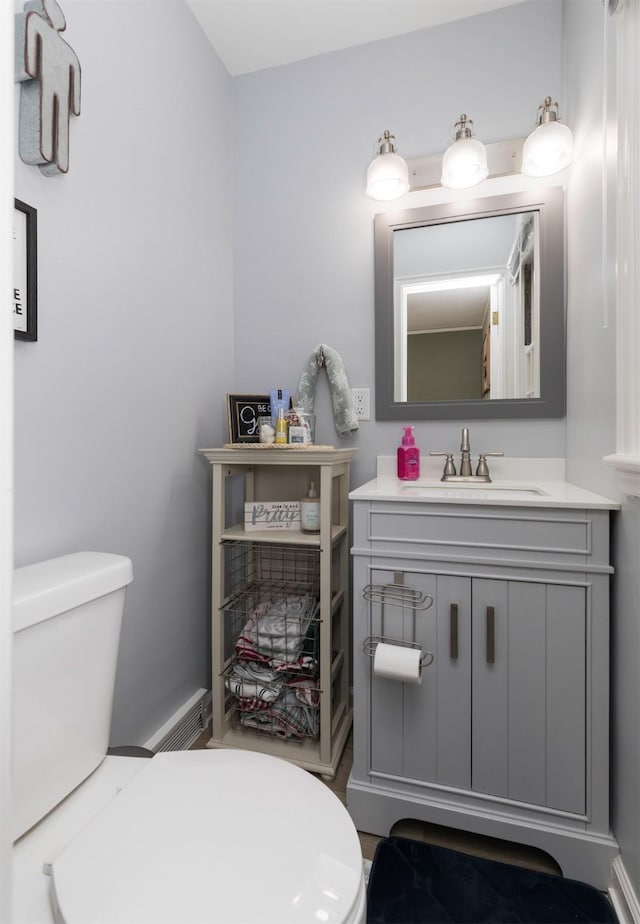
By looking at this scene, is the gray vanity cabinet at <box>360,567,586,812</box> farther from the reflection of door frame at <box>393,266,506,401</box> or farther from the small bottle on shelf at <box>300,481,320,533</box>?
the reflection of door frame at <box>393,266,506,401</box>

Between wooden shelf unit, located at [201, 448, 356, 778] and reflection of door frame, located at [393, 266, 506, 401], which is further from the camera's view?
reflection of door frame, located at [393, 266, 506, 401]

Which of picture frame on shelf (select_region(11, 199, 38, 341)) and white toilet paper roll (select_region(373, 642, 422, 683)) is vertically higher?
picture frame on shelf (select_region(11, 199, 38, 341))

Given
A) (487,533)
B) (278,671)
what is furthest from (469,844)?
(487,533)

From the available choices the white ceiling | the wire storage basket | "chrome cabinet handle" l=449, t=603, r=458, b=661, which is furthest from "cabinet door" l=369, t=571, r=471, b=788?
the white ceiling

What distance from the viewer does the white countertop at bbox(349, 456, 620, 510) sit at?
1137 millimetres

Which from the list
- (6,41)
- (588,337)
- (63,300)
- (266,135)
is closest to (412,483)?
(588,337)

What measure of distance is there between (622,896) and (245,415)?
157cm

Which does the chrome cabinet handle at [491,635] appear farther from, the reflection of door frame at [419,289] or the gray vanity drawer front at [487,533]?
the reflection of door frame at [419,289]

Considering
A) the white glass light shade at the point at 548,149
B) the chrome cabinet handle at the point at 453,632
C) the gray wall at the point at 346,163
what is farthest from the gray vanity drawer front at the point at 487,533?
the white glass light shade at the point at 548,149

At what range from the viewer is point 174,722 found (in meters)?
1.51

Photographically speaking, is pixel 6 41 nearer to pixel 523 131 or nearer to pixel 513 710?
pixel 513 710

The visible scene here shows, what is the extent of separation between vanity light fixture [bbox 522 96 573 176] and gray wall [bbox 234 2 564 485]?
194mm

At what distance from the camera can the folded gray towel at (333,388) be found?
1706 mm

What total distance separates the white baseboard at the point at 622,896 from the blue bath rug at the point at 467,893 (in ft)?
0.07
